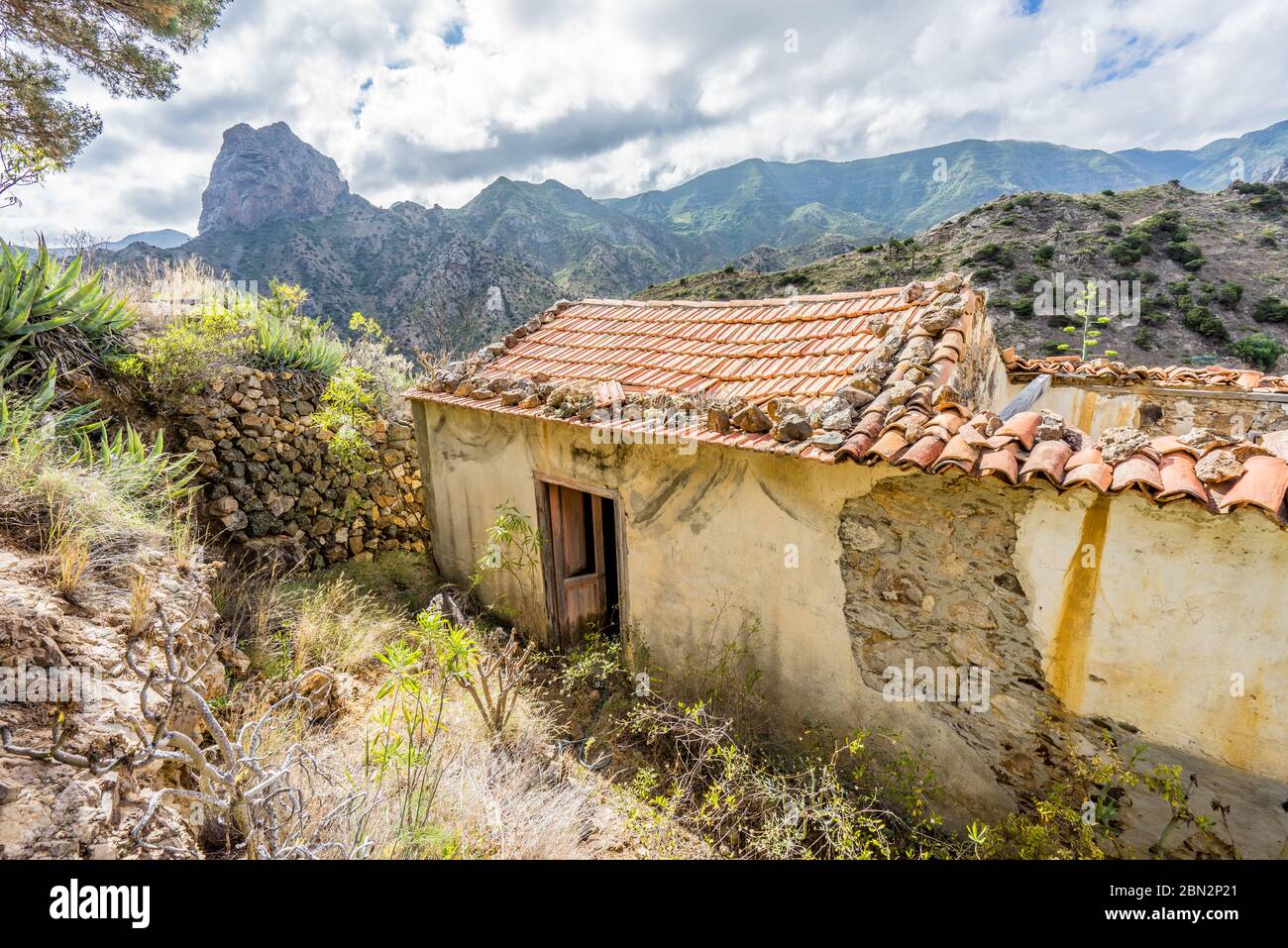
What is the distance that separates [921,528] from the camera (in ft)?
10.5

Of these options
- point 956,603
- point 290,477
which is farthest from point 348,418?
point 956,603

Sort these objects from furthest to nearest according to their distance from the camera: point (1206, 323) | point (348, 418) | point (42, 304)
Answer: point (1206, 323), point (348, 418), point (42, 304)

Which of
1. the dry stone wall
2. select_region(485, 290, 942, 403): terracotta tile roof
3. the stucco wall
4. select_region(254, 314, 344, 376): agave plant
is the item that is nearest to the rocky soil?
the stucco wall

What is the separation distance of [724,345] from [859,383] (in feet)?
6.53

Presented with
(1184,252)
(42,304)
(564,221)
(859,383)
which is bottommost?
(859,383)

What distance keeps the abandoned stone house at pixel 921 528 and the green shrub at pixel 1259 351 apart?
15101 mm

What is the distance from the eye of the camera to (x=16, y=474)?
3438 mm

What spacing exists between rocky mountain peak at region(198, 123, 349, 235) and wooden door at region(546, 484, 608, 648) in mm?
55406

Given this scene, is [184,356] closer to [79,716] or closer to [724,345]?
[79,716]

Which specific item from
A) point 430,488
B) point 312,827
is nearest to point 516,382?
point 430,488

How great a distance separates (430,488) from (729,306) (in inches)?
161

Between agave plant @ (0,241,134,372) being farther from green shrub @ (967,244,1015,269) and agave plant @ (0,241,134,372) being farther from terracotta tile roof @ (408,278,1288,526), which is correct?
green shrub @ (967,244,1015,269)

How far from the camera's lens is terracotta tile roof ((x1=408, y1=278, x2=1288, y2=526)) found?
2400mm
